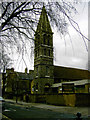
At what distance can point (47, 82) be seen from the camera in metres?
52.3

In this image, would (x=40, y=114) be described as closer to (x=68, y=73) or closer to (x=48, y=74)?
(x=48, y=74)

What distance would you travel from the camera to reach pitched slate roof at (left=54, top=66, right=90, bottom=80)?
6106cm

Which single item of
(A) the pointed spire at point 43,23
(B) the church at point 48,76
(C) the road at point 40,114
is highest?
(A) the pointed spire at point 43,23

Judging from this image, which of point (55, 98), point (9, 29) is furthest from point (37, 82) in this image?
Result: point (9, 29)

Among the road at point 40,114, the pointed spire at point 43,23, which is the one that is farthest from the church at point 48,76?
the road at point 40,114

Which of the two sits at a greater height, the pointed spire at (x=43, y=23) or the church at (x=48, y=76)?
the pointed spire at (x=43, y=23)

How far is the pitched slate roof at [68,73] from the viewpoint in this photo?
200ft

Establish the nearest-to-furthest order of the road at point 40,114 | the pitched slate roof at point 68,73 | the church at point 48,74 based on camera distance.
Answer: the church at point 48,74 < the road at point 40,114 < the pitched slate roof at point 68,73

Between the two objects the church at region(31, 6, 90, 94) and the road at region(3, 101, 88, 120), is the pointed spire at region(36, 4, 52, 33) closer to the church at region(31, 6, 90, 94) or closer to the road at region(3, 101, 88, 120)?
the church at region(31, 6, 90, 94)

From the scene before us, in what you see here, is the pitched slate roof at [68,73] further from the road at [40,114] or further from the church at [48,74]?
the road at [40,114]

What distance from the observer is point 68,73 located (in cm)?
6419

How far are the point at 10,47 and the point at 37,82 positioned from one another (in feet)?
149

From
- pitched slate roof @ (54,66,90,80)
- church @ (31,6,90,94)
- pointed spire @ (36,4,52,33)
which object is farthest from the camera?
pitched slate roof @ (54,66,90,80)

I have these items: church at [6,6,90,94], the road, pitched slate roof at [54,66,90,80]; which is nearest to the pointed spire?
church at [6,6,90,94]
